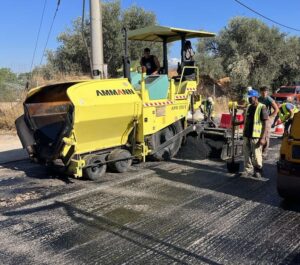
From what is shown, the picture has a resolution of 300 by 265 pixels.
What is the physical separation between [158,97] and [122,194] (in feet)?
8.96

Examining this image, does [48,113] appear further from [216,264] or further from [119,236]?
Result: [216,264]

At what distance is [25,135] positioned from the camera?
8.07 meters

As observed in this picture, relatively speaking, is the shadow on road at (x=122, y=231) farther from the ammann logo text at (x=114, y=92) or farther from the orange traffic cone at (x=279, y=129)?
the orange traffic cone at (x=279, y=129)

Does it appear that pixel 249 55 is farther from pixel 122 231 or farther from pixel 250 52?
pixel 122 231

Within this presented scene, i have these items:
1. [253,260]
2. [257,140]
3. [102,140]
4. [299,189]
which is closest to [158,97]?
[102,140]

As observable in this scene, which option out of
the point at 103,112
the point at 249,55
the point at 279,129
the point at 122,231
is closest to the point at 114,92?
the point at 103,112

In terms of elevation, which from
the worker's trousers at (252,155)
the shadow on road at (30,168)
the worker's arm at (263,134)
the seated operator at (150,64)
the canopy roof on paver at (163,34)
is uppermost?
the canopy roof on paver at (163,34)

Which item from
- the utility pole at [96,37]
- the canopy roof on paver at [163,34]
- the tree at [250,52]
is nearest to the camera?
the canopy roof on paver at [163,34]

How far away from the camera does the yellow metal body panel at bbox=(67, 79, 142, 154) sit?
7.10 metres

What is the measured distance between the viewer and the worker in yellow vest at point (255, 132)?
7.62m

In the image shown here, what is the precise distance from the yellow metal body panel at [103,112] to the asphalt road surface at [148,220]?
734 millimetres

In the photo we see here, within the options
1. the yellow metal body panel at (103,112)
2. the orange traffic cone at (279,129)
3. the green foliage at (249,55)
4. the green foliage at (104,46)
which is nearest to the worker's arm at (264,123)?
the yellow metal body panel at (103,112)

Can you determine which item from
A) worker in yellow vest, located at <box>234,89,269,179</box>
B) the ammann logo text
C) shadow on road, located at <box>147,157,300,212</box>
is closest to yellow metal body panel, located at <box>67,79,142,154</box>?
the ammann logo text

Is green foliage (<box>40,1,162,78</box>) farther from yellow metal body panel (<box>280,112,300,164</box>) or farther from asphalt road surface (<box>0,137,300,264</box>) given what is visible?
yellow metal body panel (<box>280,112,300,164</box>)
